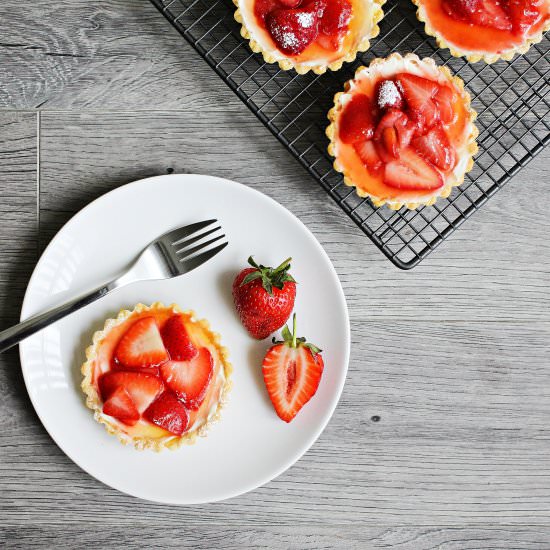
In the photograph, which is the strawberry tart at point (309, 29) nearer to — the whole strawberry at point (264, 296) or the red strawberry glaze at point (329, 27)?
the red strawberry glaze at point (329, 27)

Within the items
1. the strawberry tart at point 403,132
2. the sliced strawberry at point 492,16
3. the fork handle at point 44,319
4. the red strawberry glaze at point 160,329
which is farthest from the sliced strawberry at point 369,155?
the fork handle at point 44,319

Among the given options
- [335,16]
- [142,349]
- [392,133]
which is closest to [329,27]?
[335,16]

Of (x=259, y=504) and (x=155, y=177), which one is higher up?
(x=155, y=177)

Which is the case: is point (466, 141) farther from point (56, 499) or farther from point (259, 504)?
point (56, 499)

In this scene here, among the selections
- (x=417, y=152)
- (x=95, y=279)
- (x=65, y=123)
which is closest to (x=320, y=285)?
(x=417, y=152)

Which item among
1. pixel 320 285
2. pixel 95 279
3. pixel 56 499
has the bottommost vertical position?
pixel 56 499

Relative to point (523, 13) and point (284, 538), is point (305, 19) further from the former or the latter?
point (284, 538)
